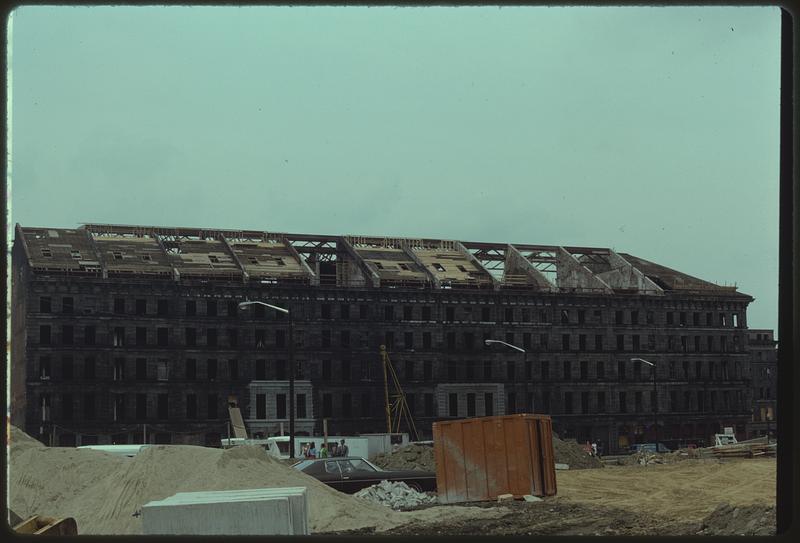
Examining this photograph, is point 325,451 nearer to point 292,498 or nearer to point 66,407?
point 292,498

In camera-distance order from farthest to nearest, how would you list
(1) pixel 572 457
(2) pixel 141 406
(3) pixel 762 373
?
(3) pixel 762 373 < (2) pixel 141 406 < (1) pixel 572 457

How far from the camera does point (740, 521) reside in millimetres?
18328

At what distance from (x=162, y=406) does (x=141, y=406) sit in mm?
1553

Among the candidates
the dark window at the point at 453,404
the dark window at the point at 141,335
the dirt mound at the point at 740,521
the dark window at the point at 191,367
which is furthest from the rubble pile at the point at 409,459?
the dark window at the point at 453,404

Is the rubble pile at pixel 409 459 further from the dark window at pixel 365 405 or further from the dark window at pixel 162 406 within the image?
the dark window at pixel 365 405

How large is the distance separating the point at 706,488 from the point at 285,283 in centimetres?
5362

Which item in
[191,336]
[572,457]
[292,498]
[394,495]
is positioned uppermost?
[191,336]

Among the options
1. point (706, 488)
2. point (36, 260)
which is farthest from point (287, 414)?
point (706, 488)

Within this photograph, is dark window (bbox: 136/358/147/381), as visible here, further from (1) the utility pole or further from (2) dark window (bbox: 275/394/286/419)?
(1) the utility pole

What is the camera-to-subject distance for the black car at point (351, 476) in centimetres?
2961

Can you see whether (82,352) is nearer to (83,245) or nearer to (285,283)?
(83,245)

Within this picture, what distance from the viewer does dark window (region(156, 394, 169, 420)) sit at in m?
78.8

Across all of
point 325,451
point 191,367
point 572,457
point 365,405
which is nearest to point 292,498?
point 325,451

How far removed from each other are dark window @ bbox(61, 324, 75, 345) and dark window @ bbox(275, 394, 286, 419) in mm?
16237
